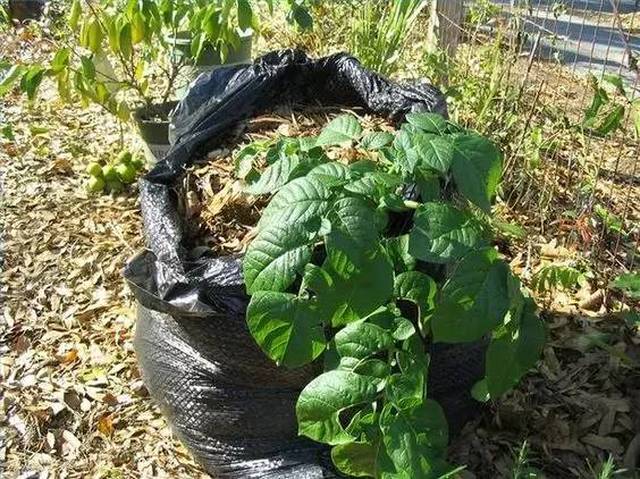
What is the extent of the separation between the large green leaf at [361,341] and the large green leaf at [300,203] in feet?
0.78

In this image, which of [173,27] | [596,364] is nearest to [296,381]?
[596,364]

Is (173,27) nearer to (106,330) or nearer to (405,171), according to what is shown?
(106,330)

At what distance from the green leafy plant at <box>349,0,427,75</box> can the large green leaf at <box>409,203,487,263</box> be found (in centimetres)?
218

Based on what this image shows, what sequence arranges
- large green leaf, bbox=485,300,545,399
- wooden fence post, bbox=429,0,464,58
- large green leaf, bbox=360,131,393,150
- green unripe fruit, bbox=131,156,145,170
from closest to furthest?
large green leaf, bbox=485,300,545,399
large green leaf, bbox=360,131,393,150
green unripe fruit, bbox=131,156,145,170
wooden fence post, bbox=429,0,464,58

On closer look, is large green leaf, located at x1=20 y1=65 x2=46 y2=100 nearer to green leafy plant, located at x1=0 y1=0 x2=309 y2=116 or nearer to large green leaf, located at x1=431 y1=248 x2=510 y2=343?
green leafy plant, located at x1=0 y1=0 x2=309 y2=116

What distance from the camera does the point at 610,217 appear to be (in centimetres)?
270

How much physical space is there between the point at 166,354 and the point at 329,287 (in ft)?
2.57

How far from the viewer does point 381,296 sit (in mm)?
1409

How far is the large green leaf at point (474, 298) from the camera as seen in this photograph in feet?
4.52

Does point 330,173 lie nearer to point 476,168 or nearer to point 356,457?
point 476,168

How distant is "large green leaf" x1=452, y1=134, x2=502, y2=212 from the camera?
148 cm

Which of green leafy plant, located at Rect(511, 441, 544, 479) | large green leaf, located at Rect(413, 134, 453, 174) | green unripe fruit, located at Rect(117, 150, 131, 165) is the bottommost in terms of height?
green leafy plant, located at Rect(511, 441, 544, 479)

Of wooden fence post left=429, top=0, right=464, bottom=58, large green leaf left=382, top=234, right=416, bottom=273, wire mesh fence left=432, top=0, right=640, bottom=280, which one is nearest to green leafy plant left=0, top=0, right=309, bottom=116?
wire mesh fence left=432, top=0, right=640, bottom=280

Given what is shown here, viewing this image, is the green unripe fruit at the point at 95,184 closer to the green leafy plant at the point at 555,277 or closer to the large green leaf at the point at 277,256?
the green leafy plant at the point at 555,277
